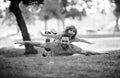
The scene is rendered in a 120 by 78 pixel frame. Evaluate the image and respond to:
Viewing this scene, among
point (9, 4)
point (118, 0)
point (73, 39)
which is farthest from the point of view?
point (9, 4)

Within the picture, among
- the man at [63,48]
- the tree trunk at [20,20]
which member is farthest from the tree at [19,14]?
the man at [63,48]

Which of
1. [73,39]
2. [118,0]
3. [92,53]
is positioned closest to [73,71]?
[92,53]

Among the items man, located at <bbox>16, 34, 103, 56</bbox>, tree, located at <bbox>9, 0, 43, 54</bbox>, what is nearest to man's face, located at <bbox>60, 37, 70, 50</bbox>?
man, located at <bbox>16, 34, 103, 56</bbox>

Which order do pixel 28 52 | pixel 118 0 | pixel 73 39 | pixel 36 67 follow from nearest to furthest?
pixel 36 67 → pixel 73 39 → pixel 118 0 → pixel 28 52

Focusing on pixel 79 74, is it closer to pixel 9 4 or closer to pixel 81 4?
pixel 9 4

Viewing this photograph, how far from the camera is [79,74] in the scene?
568 cm

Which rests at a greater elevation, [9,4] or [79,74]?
[9,4]

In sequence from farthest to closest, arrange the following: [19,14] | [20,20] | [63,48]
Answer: [20,20] → [19,14] → [63,48]

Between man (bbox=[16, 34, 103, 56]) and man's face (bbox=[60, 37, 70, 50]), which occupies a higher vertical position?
man's face (bbox=[60, 37, 70, 50])

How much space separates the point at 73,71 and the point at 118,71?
991mm

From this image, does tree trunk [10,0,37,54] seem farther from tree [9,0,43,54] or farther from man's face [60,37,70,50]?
man's face [60,37,70,50]

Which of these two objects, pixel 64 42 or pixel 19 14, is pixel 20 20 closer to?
pixel 19 14

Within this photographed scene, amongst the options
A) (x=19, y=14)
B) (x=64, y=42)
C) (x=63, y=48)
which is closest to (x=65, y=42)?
(x=64, y=42)

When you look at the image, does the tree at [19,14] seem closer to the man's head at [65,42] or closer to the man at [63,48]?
the man at [63,48]
